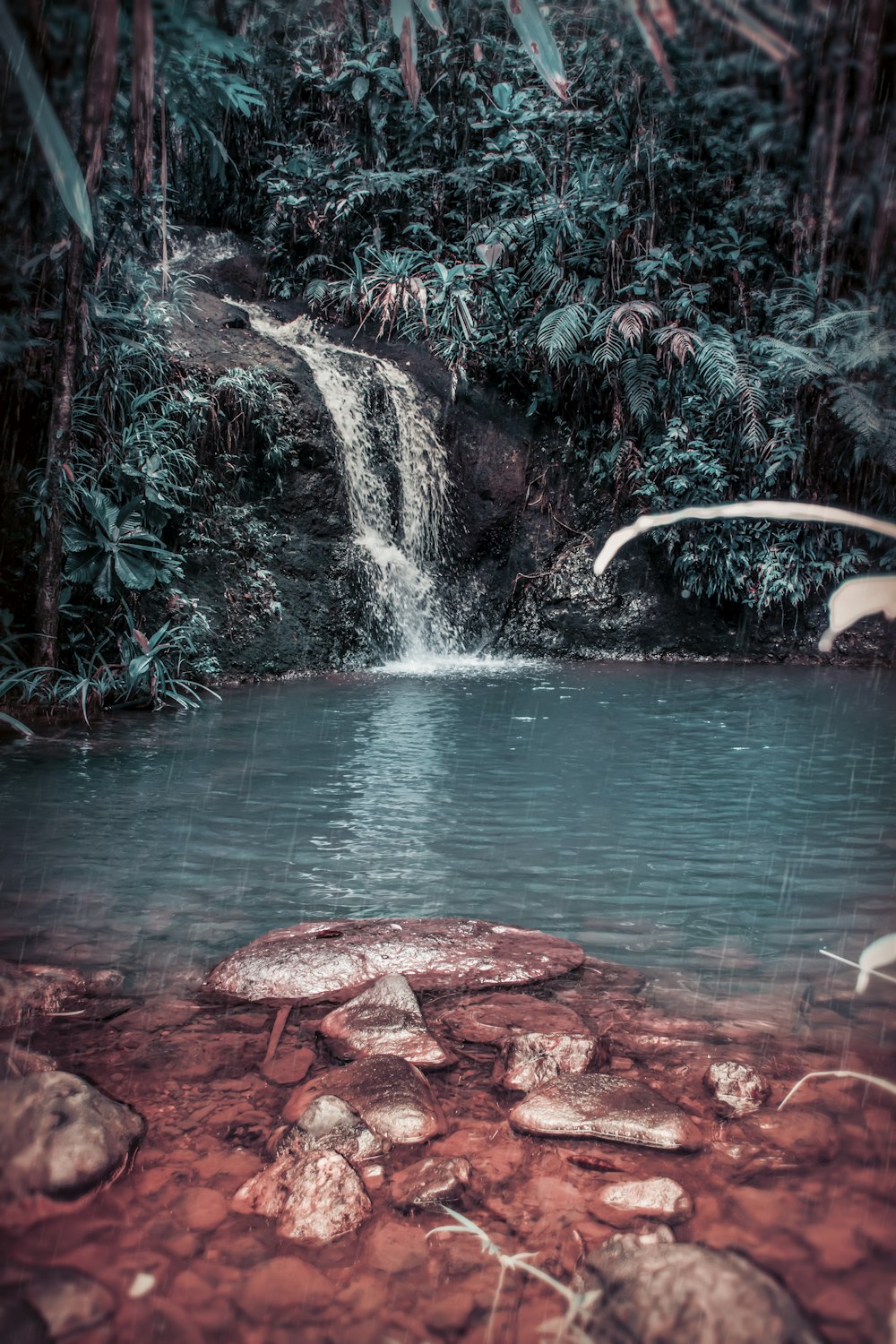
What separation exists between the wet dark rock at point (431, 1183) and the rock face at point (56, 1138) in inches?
20.8

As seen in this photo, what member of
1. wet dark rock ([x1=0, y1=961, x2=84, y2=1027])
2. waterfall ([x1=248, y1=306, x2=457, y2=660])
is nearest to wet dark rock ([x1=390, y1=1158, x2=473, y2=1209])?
wet dark rock ([x1=0, y1=961, x2=84, y2=1027])

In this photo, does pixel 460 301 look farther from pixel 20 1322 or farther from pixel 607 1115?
pixel 20 1322

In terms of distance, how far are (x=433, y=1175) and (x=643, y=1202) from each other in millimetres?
385

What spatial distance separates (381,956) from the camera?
2799mm

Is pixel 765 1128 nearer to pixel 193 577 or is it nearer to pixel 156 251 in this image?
pixel 193 577

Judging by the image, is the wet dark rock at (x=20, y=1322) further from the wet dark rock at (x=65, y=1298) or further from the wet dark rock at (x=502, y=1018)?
the wet dark rock at (x=502, y=1018)

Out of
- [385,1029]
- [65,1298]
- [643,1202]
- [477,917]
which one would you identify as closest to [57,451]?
[477,917]

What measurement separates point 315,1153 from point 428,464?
10.2 meters

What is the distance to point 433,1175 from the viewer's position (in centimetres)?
176

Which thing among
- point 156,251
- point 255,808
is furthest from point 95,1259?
point 156,251

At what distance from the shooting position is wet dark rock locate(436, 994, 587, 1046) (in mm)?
2385

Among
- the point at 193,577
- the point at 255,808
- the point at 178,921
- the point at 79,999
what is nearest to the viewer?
the point at 79,999

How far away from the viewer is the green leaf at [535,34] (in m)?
1.29

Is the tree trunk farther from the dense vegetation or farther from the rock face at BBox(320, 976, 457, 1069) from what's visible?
the rock face at BBox(320, 976, 457, 1069)
